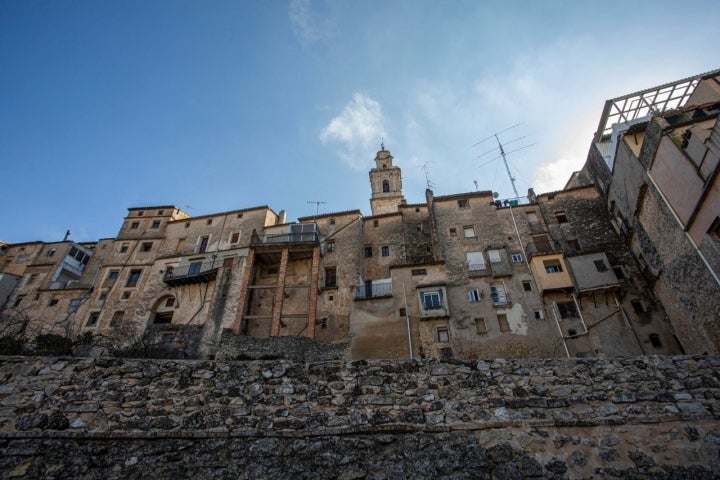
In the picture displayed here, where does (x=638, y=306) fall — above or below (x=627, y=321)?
above

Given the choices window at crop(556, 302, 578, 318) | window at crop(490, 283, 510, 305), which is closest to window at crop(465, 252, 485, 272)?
window at crop(490, 283, 510, 305)

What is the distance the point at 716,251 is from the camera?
14.4 metres

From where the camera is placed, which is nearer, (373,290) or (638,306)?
(638,306)

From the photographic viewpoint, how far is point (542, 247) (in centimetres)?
2836

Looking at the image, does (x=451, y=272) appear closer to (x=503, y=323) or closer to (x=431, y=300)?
(x=431, y=300)

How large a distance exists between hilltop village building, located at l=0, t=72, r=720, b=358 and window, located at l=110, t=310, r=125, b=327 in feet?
0.35

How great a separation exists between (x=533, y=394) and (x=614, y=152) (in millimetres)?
22423

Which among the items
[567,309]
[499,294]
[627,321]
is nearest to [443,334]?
[499,294]

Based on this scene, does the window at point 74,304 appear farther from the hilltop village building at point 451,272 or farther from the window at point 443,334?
the window at point 443,334

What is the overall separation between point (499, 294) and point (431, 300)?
189 inches

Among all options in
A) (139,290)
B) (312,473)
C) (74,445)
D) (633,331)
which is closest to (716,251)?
(633,331)

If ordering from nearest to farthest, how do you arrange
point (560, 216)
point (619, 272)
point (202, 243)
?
1. point (619, 272)
2. point (560, 216)
3. point (202, 243)

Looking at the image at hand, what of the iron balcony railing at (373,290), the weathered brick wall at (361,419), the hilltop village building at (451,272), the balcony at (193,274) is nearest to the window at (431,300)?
the hilltop village building at (451,272)

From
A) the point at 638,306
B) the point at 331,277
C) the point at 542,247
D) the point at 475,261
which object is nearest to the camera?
the point at 638,306
